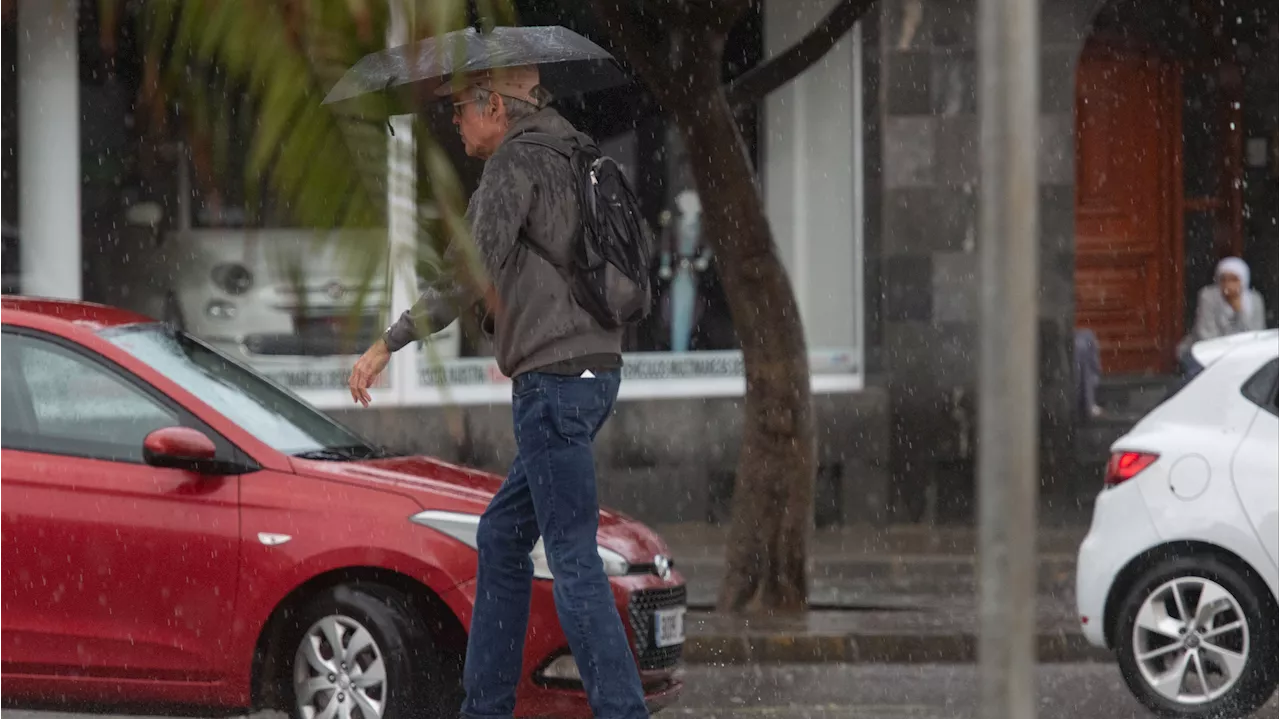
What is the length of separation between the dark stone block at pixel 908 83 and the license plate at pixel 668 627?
704 centimetres

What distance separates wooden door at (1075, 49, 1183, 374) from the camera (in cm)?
1489

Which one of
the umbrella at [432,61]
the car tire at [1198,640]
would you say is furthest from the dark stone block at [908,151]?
the umbrella at [432,61]

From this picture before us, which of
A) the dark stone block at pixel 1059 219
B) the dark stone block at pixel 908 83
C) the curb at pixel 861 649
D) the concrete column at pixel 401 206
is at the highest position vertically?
the dark stone block at pixel 908 83

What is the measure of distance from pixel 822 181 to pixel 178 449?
7946mm

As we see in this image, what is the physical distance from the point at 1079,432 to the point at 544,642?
27.0 ft

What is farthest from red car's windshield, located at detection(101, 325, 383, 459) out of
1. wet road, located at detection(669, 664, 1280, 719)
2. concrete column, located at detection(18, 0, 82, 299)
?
concrete column, located at detection(18, 0, 82, 299)

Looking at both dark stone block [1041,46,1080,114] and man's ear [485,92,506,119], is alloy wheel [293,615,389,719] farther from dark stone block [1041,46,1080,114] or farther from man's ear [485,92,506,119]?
dark stone block [1041,46,1080,114]

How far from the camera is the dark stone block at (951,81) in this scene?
13.1 meters

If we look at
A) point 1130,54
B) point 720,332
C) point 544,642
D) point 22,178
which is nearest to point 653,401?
point 720,332

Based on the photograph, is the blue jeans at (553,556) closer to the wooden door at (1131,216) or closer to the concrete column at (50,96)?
the concrete column at (50,96)

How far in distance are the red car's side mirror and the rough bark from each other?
3.72 meters

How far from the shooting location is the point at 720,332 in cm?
1348

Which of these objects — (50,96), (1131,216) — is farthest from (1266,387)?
(1131,216)

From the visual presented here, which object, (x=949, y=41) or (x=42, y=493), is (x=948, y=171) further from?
(x=42, y=493)
